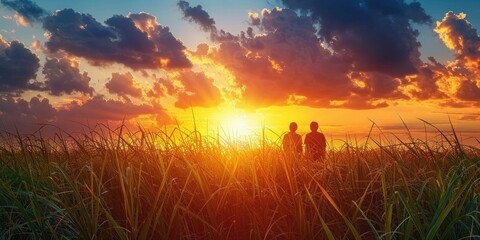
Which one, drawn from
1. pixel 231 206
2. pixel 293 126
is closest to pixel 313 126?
pixel 293 126

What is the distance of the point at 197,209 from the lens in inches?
159

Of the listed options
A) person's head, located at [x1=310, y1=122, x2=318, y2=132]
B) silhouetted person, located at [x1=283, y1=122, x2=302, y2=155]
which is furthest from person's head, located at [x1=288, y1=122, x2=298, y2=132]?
person's head, located at [x1=310, y1=122, x2=318, y2=132]

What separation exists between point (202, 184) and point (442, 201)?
6.30 ft

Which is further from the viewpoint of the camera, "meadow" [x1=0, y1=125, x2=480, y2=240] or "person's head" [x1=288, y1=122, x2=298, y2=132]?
"person's head" [x1=288, y1=122, x2=298, y2=132]

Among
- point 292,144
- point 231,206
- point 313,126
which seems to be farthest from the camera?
point 313,126

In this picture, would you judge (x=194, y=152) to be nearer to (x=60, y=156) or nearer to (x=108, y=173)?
(x=108, y=173)

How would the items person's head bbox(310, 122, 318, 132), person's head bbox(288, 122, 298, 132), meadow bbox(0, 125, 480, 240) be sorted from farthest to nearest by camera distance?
person's head bbox(288, 122, 298, 132)
person's head bbox(310, 122, 318, 132)
meadow bbox(0, 125, 480, 240)

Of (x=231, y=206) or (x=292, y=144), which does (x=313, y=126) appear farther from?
(x=231, y=206)

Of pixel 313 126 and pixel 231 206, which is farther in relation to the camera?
pixel 313 126

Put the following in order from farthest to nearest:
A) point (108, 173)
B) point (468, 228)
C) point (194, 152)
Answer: point (194, 152)
point (108, 173)
point (468, 228)

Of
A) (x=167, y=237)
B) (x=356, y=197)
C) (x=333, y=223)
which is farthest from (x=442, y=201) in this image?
(x=167, y=237)

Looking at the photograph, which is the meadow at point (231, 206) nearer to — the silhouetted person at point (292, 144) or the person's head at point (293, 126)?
the silhouetted person at point (292, 144)

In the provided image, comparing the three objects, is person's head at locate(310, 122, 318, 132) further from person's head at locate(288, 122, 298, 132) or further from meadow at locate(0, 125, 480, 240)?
meadow at locate(0, 125, 480, 240)

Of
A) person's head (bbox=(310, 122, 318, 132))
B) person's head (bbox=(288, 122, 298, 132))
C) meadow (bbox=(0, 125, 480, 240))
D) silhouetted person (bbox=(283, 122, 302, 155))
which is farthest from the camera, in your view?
person's head (bbox=(288, 122, 298, 132))
